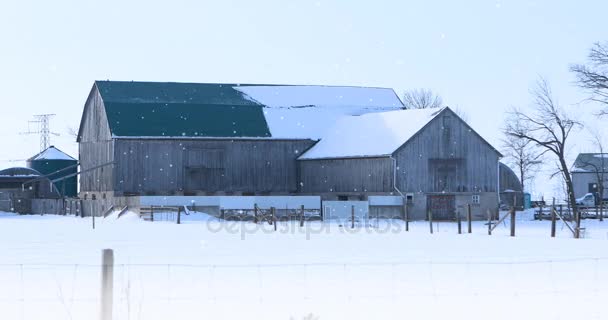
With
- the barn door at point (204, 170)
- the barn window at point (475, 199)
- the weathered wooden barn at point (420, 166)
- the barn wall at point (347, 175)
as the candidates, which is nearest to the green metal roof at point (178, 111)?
the barn door at point (204, 170)

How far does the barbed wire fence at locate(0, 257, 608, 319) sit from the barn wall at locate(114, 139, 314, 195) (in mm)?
39133

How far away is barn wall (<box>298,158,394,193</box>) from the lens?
192ft

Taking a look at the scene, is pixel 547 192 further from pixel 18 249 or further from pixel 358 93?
pixel 18 249

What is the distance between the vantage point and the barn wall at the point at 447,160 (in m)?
58.6

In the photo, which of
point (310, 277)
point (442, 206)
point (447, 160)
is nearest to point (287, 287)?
point (310, 277)

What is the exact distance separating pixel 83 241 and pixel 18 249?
15.0 ft

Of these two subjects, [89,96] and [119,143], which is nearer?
[119,143]

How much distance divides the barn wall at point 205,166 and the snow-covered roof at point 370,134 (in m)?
1.69

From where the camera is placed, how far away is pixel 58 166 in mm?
77562

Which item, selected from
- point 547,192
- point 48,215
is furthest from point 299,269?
point 547,192

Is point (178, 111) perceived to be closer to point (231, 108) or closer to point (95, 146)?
point (231, 108)

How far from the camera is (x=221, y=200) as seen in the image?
5662 centimetres

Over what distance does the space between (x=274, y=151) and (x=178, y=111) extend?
6.91 m

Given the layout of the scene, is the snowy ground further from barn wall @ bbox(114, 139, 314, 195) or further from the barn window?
barn wall @ bbox(114, 139, 314, 195)
